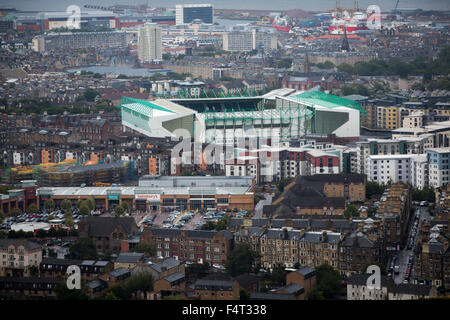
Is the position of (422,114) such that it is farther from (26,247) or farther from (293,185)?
(26,247)

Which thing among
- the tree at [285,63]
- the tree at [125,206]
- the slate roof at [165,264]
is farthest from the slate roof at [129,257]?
the tree at [285,63]

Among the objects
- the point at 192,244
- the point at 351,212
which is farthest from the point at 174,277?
the point at 351,212

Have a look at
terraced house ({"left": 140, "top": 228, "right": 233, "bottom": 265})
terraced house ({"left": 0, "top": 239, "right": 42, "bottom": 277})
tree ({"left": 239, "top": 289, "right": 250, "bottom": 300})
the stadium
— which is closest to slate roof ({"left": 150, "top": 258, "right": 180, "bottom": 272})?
terraced house ({"left": 140, "top": 228, "right": 233, "bottom": 265})

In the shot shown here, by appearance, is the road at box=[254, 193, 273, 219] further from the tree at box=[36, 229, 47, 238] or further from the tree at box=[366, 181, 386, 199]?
the tree at box=[36, 229, 47, 238]

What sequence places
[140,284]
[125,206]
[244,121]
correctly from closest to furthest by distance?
[140,284], [125,206], [244,121]

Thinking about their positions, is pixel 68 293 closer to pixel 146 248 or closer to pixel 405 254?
pixel 146 248

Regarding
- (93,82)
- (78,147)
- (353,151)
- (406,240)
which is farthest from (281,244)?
(93,82)

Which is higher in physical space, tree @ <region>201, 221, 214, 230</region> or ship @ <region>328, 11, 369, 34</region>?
ship @ <region>328, 11, 369, 34</region>
